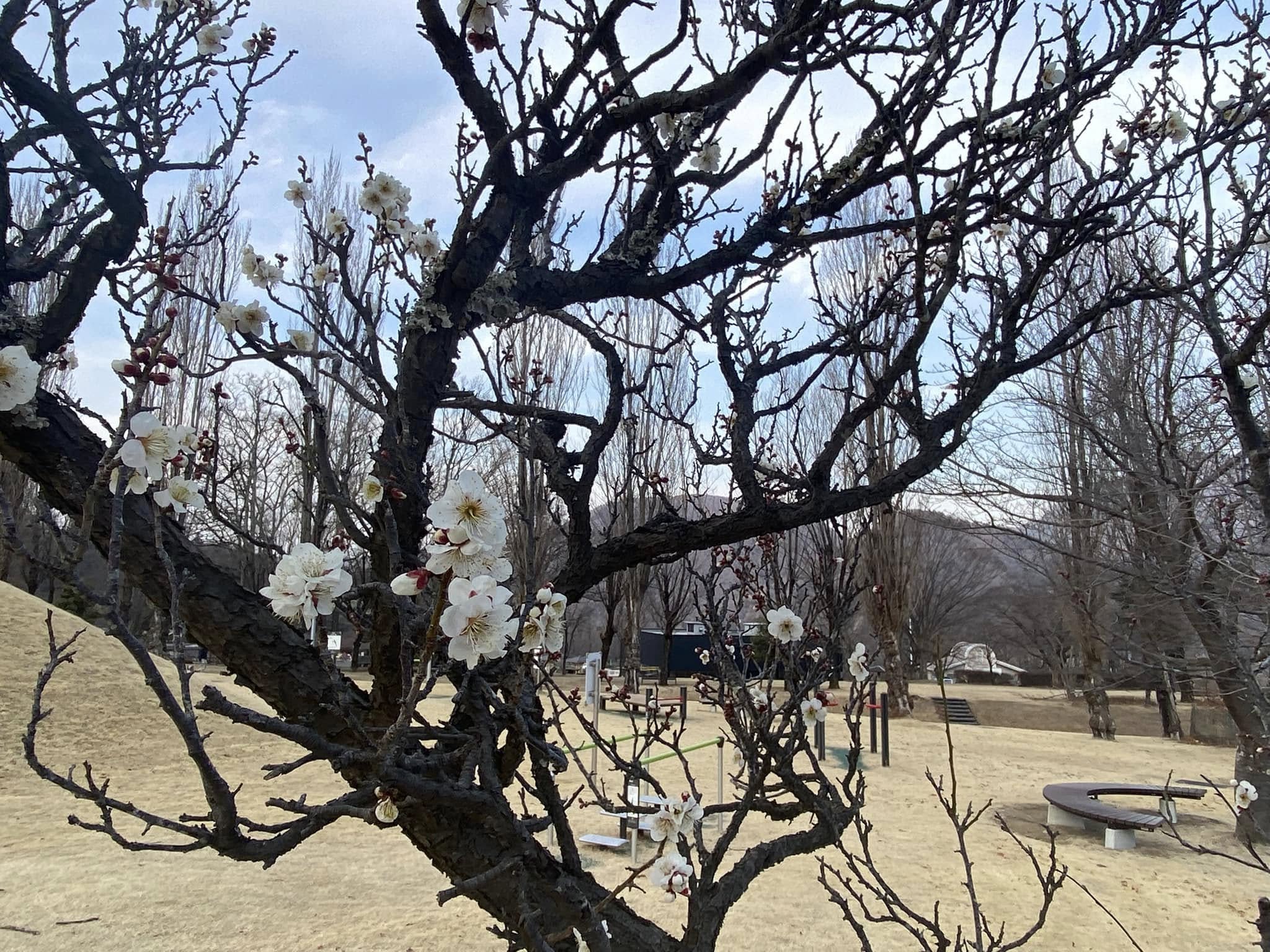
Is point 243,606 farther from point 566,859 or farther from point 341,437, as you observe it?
point 341,437

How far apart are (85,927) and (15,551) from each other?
3.73 m

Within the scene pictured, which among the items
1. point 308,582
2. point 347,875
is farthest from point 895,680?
point 308,582

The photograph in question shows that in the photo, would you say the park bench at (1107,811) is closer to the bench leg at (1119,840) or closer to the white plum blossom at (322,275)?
A: the bench leg at (1119,840)

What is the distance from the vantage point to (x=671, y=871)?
2078mm

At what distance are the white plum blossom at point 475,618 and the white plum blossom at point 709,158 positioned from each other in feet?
5.85

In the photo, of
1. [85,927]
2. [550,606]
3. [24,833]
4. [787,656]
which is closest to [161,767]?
[24,833]

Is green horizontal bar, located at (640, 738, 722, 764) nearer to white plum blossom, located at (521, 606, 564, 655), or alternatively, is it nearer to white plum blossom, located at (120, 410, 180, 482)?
white plum blossom, located at (521, 606, 564, 655)

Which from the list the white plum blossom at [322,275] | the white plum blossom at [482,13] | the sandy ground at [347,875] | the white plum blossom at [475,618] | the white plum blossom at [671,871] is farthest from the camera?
the sandy ground at [347,875]

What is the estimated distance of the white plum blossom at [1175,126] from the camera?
10.7 ft

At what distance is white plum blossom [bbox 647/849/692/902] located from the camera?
2055mm

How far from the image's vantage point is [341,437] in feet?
46.6

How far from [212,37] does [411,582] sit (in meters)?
3.25

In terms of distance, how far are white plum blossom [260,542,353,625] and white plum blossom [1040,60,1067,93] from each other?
217 cm

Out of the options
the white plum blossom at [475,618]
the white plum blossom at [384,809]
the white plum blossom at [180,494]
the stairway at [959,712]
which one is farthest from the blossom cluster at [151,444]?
the stairway at [959,712]
